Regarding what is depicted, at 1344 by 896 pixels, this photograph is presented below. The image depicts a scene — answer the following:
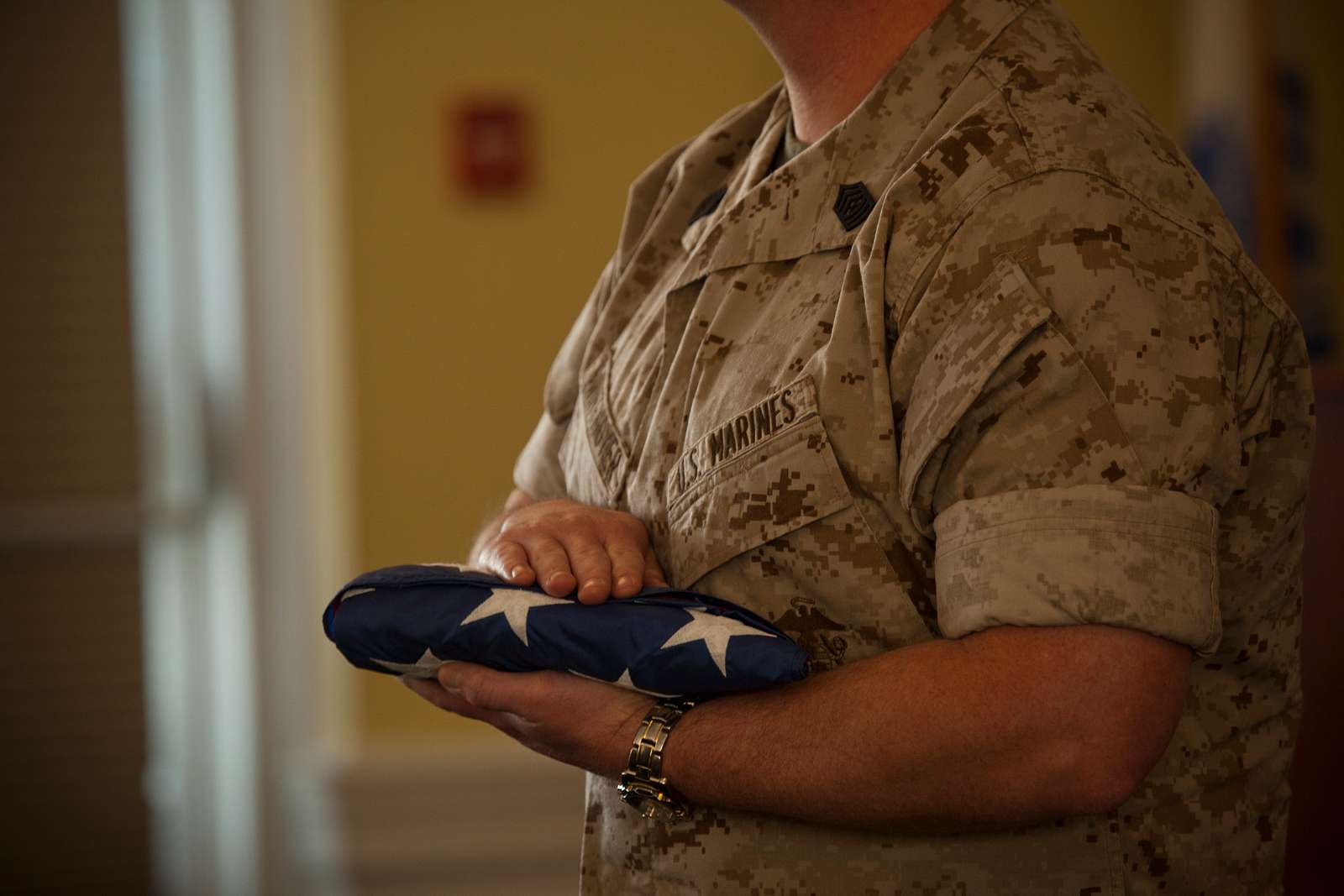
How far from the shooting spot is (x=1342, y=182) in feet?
8.20

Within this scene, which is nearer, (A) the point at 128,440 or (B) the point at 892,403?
(B) the point at 892,403

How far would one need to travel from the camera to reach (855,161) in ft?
3.11

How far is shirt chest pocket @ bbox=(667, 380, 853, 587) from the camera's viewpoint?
0.84 metres

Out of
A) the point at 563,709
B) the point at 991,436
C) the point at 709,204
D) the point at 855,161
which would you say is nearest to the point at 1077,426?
the point at 991,436

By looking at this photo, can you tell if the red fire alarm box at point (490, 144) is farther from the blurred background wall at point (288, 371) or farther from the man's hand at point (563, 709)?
the man's hand at point (563, 709)

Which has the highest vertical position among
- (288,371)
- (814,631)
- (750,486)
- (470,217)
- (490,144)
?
(490,144)

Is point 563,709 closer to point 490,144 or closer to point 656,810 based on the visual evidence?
point 656,810

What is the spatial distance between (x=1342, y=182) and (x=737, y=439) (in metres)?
2.15

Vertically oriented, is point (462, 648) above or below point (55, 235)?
below

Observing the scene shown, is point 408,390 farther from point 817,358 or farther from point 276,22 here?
Answer: point 817,358

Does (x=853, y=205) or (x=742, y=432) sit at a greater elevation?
(x=853, y=205)

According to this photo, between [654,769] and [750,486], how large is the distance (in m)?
0.21

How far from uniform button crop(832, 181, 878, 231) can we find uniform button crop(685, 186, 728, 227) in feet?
0.75

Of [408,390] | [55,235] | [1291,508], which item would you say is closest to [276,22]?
[55,235]
